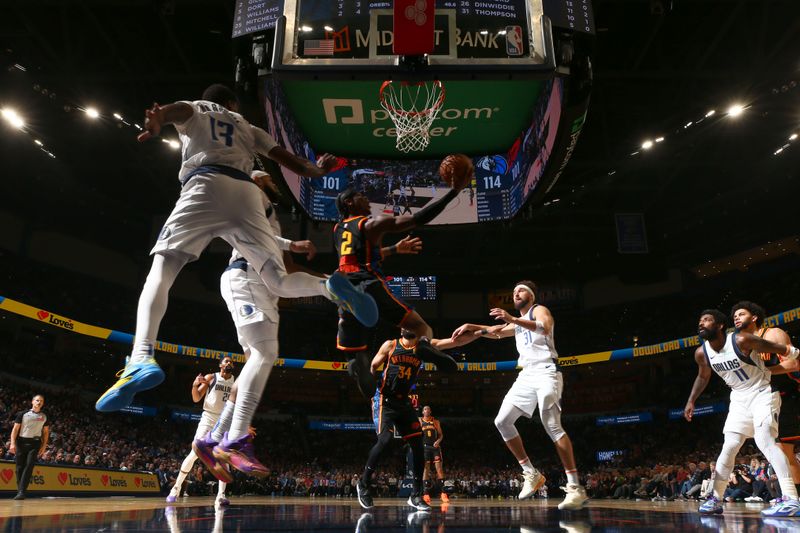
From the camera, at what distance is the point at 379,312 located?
196 inches

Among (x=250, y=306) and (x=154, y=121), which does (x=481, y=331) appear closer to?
(x=250, y=306)

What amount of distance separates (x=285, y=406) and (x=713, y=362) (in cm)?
2675

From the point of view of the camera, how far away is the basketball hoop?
949 cm

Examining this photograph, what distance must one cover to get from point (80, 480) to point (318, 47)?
1186cm

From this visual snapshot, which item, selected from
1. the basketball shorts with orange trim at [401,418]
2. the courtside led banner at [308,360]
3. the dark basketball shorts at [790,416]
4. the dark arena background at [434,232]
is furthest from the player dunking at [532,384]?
the dark basketball shorts at [790,416]

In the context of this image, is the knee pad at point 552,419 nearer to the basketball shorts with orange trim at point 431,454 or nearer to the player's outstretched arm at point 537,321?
the player's outstretched arm at point 537,321

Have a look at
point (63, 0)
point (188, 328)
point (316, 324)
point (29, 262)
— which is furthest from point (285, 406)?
point (63, 0)

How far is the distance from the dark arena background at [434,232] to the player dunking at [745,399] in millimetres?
151

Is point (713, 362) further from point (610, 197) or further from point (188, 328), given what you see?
point (188, 328)

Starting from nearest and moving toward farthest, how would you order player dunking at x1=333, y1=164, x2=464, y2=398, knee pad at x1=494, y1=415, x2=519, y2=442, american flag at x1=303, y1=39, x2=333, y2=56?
player dunking at x1=333, y1=164, x2=464, y2=398 → knee pad at x1=494, y1=415, x2=519, y2=442 → american flag at x1=303, y1=39, x2=333, y2=56

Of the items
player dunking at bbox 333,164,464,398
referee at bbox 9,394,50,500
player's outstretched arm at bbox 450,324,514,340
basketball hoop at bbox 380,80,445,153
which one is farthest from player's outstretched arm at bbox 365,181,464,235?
referee at bbox 9,394,50,500

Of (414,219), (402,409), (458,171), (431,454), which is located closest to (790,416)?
(431,454)

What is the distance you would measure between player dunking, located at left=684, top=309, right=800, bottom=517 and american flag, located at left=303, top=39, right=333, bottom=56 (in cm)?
503

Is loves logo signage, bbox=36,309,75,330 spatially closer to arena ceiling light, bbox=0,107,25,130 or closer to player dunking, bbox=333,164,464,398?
arena ceiling light, bbox=0,107,25,130
